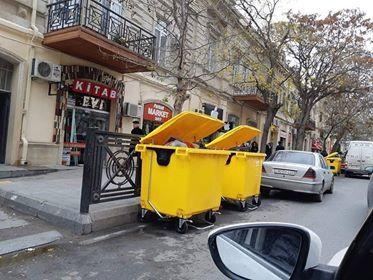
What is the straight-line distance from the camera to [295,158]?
11984mm

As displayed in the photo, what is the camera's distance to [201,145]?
888 cm

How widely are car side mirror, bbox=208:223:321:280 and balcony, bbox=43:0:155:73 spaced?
1062cm

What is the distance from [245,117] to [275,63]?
9667 mm

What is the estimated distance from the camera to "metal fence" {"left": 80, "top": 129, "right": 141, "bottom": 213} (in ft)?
21.0

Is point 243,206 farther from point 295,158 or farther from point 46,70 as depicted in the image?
point 46,70

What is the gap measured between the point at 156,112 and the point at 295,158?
7.25 metres

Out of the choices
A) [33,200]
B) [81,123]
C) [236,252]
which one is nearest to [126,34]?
[81,123]

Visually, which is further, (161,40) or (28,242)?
(161,40)

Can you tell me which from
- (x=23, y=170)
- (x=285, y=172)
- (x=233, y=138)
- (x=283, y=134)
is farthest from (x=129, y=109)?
(x=283, y=134)

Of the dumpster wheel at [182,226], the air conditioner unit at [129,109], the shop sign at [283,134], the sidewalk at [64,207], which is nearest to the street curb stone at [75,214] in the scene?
the sidewalk at [64,207]

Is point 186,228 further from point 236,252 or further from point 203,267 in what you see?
point 236,252

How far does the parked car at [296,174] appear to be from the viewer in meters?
11.2

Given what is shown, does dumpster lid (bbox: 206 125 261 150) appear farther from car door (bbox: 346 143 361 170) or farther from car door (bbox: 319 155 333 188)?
car door (bbox: 346 143 361 170)

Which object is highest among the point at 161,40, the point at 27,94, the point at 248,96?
the point at 161,40
